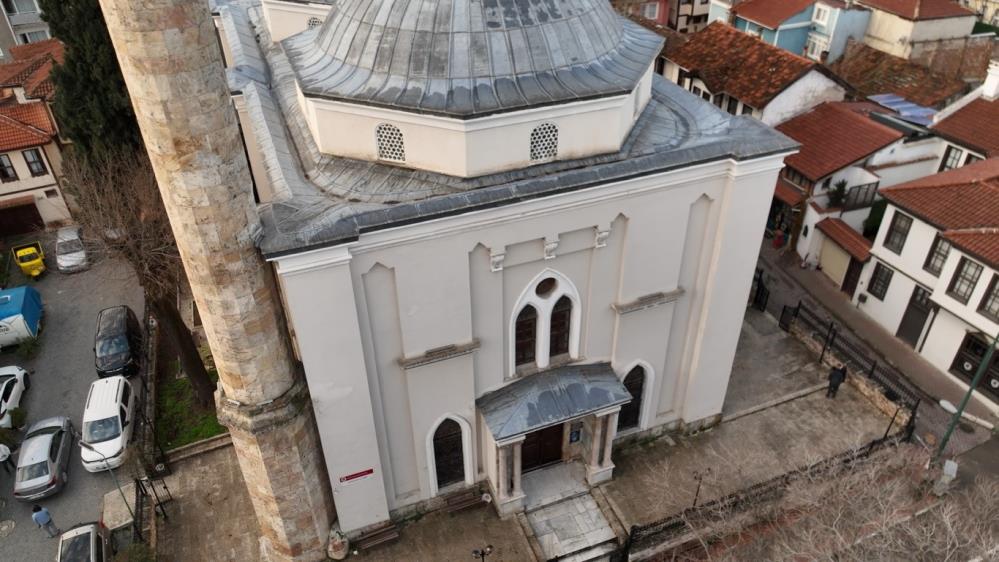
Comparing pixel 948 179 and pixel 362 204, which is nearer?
pixel 362 204

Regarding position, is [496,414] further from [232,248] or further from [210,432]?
[210,432]

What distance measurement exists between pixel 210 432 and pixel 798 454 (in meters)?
17.5

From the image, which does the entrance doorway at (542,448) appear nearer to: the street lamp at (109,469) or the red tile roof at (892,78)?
the street lamp at (109,469)

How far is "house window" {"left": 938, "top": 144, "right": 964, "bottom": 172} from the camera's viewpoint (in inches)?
1150

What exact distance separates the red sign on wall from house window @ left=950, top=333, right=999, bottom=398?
64.9 feet

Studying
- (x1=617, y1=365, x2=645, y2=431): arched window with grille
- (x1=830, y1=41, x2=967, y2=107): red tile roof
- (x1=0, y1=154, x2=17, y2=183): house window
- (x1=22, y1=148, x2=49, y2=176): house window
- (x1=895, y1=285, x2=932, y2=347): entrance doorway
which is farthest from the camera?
(x1=830, y1=41, x2=967, y2=107): red tile roof

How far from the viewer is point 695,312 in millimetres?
18109

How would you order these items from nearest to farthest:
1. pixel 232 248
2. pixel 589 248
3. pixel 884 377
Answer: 1. pixel 232 248
2. pixel 589 248
3. pixel 884 377

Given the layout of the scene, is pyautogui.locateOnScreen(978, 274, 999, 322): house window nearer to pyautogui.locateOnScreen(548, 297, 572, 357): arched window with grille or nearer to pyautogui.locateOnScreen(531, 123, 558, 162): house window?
pyautogui.locateOnScreen(548, 297, 572, 357): arched window with grille

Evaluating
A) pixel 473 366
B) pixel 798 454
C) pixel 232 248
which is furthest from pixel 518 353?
pixel 798 454

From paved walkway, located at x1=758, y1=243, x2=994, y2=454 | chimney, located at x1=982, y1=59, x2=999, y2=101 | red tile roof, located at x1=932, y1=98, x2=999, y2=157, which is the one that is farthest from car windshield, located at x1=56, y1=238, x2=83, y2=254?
chimney, located at x1=982, y1=59, x2=999, y2=101

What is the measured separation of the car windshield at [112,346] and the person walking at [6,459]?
4115 millimetres

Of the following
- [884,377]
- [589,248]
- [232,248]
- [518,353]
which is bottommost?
[884,377]

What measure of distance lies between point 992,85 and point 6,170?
44123mm
